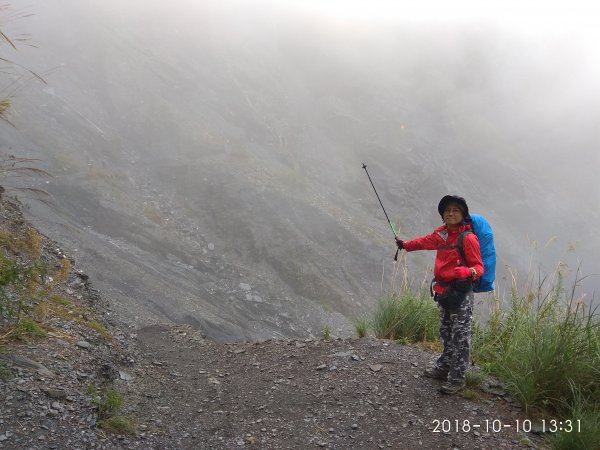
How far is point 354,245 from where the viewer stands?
2786 cm

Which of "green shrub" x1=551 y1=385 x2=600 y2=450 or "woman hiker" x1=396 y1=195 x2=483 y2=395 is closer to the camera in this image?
"green shrub" x1=551 y1=385 x2=600 y2=450

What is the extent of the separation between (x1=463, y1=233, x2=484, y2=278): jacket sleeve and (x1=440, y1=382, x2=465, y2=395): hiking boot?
1.09 metres

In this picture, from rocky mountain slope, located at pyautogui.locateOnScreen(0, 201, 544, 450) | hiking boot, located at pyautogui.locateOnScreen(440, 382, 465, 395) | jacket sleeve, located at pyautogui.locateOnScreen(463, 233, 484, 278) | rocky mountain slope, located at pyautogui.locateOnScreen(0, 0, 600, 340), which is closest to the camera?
rocky mountain slope, located at pyautogui.locateOnScreen(0, 201, 544, 450)

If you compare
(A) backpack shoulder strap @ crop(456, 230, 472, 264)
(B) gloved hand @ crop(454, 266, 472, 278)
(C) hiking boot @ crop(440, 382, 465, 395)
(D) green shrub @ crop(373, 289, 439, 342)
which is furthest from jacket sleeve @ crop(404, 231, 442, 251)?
(D) green shrub @ crop(373, 289, 439, 342)

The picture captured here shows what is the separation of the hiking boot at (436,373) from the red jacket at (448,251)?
0.80 metres

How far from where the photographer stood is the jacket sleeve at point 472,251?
15.2 ft

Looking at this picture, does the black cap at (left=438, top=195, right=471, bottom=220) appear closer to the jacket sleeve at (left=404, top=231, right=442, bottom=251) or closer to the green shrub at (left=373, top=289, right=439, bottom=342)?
the jacket sleeve at (left=404, top=231, right=442, bottom=251)

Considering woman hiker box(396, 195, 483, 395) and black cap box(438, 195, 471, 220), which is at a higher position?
black cap box(438, 195, 471, 220)

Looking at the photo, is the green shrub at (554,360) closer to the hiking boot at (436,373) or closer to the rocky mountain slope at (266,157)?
the hiking boot at (436,373)

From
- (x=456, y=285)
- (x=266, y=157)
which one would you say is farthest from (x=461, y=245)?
(x=266, y=157)

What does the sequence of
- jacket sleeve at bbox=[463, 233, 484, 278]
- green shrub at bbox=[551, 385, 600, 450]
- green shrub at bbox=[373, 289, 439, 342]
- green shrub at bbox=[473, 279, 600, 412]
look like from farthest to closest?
green shrub at bbox=[373, 289, 439, 342] < jacket sleeve at bbox=[463, 233, 484, 278] < green shrub at bbox=[473, 279, 600, 412] < green shrub at bbox=[551, 385, 600, 450]

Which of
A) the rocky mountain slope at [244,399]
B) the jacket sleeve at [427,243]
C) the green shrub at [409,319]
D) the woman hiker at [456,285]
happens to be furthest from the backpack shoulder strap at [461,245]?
the green shrub at [409,319]

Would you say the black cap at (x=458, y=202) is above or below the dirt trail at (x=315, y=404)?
above

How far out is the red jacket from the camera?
465cm
